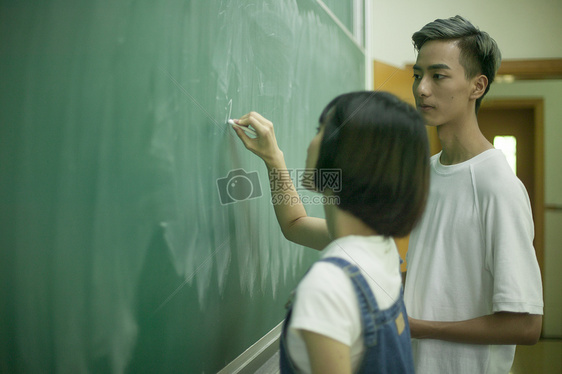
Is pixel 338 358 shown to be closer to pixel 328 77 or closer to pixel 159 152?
pixel 159 152

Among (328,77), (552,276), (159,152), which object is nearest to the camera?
(159,152)

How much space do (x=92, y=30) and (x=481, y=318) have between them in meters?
0.75

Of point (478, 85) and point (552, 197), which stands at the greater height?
point (478, 85)

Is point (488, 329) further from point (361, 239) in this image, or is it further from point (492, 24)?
point (492, 24)

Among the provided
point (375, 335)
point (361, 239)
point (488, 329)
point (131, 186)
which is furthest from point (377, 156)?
point (488, 329)

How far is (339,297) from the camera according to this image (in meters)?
0.47

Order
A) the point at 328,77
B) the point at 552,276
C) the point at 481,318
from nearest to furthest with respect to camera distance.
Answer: the point at 481,318 < the point at 328,77 < the point at 552,276

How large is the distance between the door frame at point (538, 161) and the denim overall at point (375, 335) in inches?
134

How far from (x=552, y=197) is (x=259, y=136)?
3618mm

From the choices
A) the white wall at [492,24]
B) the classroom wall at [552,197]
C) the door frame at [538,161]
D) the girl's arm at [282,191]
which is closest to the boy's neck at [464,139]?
the girl's arm at [282,191]

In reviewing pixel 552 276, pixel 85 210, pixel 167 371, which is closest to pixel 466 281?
pixel 167 371

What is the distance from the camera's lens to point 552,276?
3.54 m

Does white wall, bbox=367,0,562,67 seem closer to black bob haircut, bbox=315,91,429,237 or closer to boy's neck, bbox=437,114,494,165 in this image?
boy's neck, bbox=437,114,494,165

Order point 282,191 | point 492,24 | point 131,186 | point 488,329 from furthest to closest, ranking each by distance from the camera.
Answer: point 492,24
point 282,191
point 488,329
point 131,186
